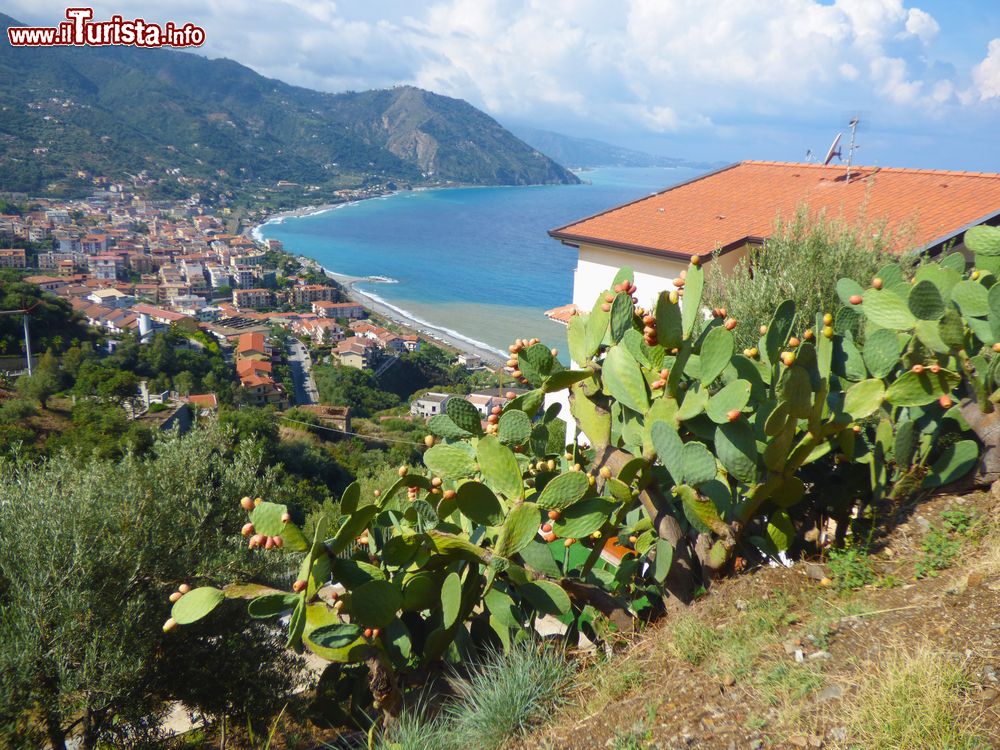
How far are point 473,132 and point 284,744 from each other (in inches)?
6954

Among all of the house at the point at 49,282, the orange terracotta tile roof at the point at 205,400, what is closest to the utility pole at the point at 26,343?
the orange terracotta tile roof at the point at 205,400

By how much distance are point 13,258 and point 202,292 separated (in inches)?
518

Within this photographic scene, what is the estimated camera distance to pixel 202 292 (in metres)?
57.1

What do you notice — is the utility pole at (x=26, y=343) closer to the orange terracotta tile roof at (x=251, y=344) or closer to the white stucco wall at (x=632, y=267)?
the orange terracotta tile roof at (x=251, y=344)

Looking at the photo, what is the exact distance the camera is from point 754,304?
6.14m

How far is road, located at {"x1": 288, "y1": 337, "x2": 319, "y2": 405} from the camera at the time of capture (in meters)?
36.5

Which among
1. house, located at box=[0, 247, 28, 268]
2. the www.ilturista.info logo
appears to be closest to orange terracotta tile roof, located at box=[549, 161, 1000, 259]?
the www.ilturista.info logo

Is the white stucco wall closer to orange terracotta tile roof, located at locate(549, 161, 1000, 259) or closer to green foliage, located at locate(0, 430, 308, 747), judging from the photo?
orange terracotta tile roof, located at locate(549, 161, 1000, 259)

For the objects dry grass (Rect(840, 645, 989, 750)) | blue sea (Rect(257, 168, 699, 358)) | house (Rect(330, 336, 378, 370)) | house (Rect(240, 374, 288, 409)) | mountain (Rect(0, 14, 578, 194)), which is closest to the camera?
dry grass (Rect(840, 645, 989, 750))

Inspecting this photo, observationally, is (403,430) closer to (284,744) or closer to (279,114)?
(284,744)

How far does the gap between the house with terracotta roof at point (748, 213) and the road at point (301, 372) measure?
90.3 feet

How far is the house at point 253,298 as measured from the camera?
5619 cm

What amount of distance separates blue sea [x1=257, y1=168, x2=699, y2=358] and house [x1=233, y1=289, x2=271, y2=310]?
7.86 m

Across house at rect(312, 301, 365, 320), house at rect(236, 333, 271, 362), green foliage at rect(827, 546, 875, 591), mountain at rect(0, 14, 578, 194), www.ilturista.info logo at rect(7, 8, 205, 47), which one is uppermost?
mountain at rect(0, 14, 578, 194)
